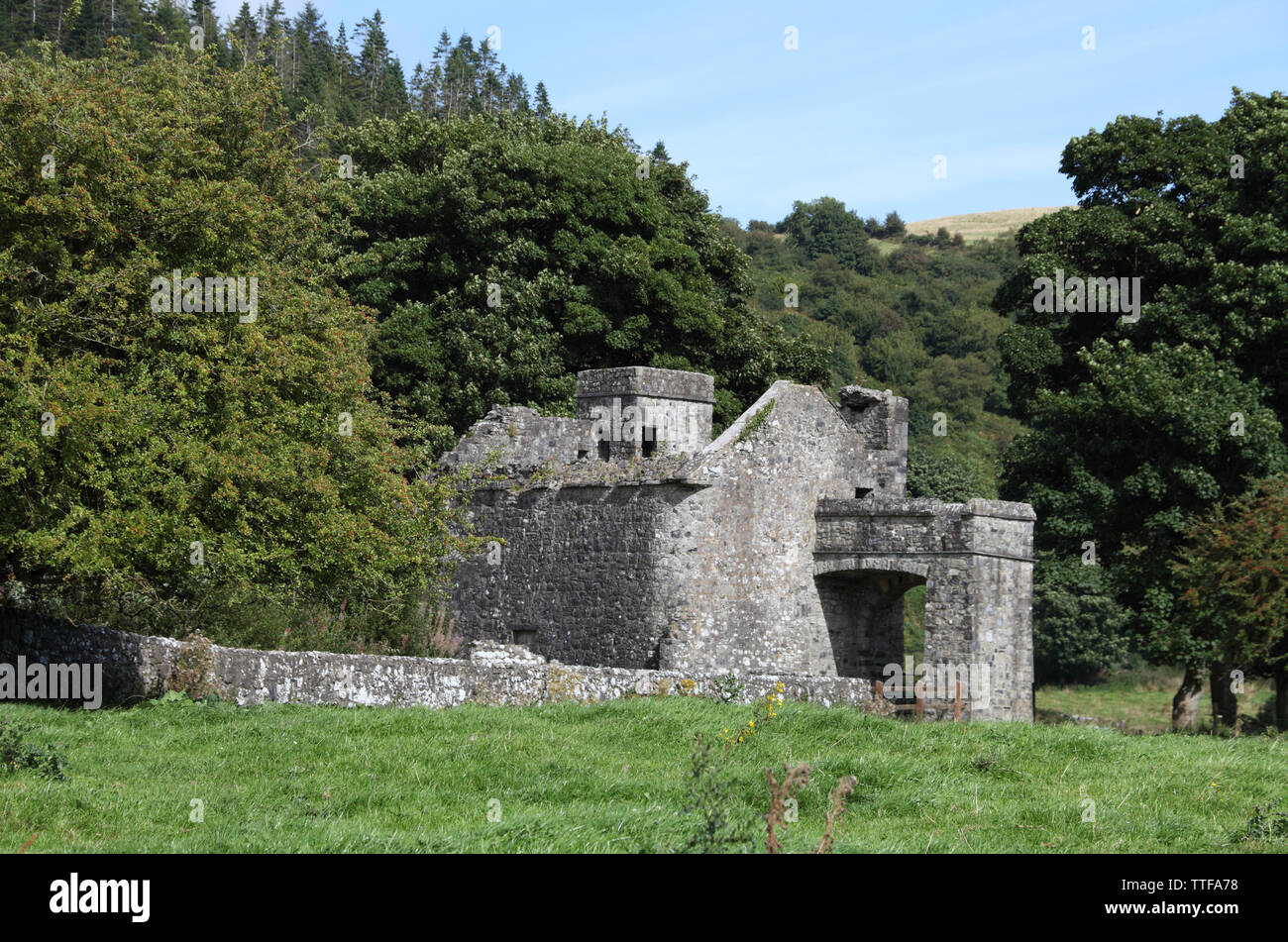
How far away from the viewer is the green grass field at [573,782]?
887cm

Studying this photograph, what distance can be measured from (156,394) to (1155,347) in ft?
66.0

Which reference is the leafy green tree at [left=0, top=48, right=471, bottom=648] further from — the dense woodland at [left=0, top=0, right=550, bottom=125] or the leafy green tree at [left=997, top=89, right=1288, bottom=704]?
the dense woodland at [left=0, top=0, right=550, bottom=125]

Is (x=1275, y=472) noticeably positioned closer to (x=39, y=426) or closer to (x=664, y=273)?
(x=664, y=273)

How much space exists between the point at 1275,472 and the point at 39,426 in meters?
22.5

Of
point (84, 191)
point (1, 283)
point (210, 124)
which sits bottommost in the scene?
point (1, 283)

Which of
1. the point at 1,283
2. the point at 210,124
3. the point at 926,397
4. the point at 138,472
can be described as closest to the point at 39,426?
the point at 138,472

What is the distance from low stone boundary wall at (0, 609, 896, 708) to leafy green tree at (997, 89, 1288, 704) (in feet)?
41.2

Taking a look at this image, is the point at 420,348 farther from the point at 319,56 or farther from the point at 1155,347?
the point at 319,56

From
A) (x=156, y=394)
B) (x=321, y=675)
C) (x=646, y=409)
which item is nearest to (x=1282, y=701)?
(x=646, y=409)

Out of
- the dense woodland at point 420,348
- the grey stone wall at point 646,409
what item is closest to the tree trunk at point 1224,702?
the dense woodland at point 420,348

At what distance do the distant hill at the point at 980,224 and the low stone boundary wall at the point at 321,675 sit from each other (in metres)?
95.2

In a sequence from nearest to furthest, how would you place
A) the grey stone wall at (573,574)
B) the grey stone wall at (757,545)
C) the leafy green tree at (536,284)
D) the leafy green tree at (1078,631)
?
the grey stone wall at (757,545) < the grey stone wall at (573,574) < the leafy green tree at (536,284) < the leafy green tree at (1078,631)

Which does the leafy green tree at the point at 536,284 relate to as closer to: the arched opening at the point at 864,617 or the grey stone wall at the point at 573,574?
the grey stone wall at the point at 573,574
